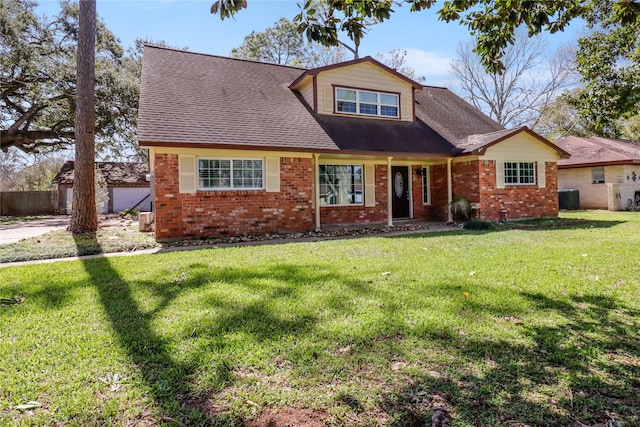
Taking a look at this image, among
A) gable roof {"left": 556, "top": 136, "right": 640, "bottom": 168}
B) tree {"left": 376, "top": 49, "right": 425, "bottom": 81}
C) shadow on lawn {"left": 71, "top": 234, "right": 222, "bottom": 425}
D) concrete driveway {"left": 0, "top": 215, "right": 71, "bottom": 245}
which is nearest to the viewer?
shadow on lawn {"left": 71, "top": 234, "right": 222, "bottom": 425}

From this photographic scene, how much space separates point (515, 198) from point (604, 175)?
30.1ft

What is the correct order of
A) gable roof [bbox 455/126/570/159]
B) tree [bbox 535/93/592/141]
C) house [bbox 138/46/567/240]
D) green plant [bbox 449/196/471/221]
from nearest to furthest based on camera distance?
house [bbox 138/46/567/240] → gable roof [bbox 455/126/570/159] → green plant [bbox 449/196/471/221] → tree [bbox 535/93/592/141]

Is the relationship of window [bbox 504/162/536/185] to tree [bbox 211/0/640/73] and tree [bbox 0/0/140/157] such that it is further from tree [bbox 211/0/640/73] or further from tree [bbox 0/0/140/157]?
tree [bbox 0/0/140/157]

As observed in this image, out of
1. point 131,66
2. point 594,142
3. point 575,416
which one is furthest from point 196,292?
point 594,142

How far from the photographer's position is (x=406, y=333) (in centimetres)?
333

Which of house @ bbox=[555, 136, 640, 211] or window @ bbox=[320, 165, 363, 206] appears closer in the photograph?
window @ bbox=[320, 165, 363, 206]

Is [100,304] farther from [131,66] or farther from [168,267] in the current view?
[131,66]

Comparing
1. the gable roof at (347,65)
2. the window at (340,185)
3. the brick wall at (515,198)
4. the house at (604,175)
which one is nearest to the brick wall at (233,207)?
the window at (340,185)

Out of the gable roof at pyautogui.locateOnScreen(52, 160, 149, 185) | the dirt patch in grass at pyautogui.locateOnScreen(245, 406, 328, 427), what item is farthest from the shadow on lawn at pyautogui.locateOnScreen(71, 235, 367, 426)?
the gable roof at pyautogui.locateOnScreen(52, 160, 149, 185)

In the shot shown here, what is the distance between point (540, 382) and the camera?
2564 mm

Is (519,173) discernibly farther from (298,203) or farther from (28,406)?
(28,406)

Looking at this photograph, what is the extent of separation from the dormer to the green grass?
862 cm

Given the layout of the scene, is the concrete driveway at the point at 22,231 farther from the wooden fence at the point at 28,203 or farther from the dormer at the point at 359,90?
the wooden fence at the point at 28,203

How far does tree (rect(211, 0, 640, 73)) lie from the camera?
3.70 m
